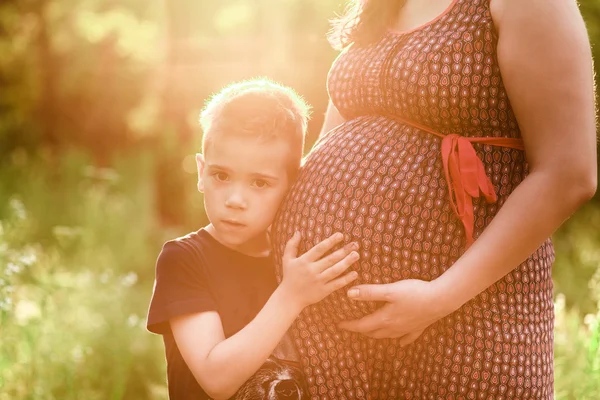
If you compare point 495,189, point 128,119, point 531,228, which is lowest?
point 531,228

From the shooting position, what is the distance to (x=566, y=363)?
124 inches

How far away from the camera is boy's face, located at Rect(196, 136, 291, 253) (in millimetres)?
1896

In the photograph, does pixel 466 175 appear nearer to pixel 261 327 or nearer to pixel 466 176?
pixel 466 176

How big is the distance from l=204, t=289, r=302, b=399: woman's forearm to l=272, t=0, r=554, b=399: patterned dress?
11cm

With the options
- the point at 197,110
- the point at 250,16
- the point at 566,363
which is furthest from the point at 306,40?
the point at 566,363

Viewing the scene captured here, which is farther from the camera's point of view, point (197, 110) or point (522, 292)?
point (197, 110)

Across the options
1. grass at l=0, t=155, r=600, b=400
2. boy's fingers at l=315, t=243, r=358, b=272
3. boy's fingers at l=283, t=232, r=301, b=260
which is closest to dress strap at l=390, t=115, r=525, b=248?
boy's fingers at l=315, t=243, r=358, b=272

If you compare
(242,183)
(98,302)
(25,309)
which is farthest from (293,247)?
(25,309)

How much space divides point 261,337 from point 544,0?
1064 millimetres

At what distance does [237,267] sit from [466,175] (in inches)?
26.6

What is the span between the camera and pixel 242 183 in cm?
192

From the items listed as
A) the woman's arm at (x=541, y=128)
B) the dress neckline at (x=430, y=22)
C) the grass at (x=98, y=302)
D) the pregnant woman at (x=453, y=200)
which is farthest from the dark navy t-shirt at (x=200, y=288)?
the grass at (x=98, y=302)

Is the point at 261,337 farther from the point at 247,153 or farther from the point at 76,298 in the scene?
the point at 76,298

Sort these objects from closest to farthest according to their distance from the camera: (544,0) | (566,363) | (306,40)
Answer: (544,0) → (566,363) → (306,40)
